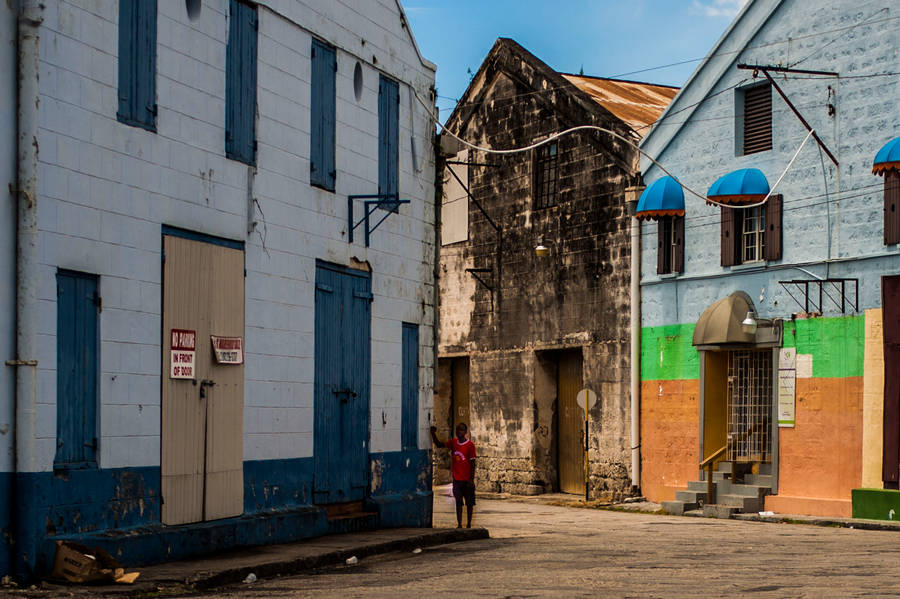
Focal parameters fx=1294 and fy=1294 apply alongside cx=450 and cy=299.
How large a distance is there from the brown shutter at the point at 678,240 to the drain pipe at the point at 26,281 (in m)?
16.5

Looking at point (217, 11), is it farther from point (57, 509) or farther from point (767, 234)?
point (767, 234)

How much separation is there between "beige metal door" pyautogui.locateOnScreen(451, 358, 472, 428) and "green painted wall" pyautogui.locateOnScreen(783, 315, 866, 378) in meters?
10.9

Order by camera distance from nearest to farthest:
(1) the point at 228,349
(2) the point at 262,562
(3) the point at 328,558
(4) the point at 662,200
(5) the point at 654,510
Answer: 1. (2) the point at 262,562
2. (3) the point at 328,558
3. (1) the point at 228,349
4. (5) the point at 654,510
5. (4) the point at 662,200

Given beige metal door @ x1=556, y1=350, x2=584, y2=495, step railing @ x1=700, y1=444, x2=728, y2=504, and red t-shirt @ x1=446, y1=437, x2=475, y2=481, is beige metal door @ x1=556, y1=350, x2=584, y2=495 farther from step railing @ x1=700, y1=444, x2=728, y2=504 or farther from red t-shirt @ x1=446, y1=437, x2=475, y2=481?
red t-shirt @ x1=446, y1=437, x2=475, y2=481

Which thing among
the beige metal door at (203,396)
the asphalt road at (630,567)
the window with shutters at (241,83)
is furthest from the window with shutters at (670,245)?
the beige metal door at (203,396)

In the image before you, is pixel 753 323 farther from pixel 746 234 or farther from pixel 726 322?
pixel 746 234

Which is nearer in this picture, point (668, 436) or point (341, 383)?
point (341, 383)

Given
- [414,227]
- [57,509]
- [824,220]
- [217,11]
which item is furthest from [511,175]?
[57,509]

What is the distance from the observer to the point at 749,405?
25.0m

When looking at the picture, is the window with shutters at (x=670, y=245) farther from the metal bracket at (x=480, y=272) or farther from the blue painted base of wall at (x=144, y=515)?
the blue painted base of wall at (x=144, y=515)

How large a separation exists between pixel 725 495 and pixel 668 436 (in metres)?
2.20

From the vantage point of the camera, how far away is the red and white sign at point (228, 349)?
1477 centimetres

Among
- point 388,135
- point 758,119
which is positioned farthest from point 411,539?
point 758,119

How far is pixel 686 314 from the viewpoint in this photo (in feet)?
85.3
